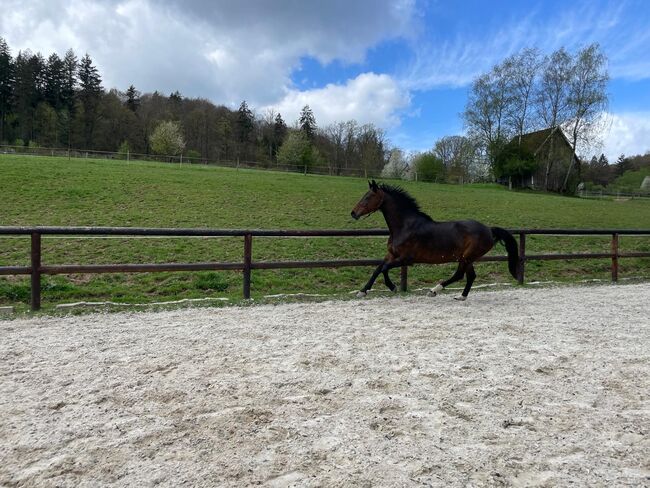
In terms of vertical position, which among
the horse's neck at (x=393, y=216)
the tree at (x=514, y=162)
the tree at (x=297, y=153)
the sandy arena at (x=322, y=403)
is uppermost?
the tree at (x=297, y=153)

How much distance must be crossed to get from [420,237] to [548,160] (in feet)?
124

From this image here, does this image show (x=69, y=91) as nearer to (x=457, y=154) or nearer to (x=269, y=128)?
(x=269, y=128)

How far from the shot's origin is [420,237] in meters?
6.07

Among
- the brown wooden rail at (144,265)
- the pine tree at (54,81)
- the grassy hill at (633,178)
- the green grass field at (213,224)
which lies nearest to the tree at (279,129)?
the pine tree at (54,81)

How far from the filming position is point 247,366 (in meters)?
3.29

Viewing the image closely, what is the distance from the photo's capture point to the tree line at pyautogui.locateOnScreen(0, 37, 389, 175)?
166 ft

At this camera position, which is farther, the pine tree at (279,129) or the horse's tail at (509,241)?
the pine tree at (279,129)

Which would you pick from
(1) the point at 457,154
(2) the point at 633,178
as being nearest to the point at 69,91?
(1) the point at 457,154

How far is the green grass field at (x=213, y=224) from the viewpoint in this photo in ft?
24.4

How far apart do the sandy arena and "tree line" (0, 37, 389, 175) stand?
42.1 m

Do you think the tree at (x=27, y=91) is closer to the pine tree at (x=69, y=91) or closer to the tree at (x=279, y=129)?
the pine tree at (x=69, y=91)

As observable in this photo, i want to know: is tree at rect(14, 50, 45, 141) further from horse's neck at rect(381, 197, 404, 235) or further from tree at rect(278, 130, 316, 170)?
horse's neck at rect(381, 197, 404, 235)

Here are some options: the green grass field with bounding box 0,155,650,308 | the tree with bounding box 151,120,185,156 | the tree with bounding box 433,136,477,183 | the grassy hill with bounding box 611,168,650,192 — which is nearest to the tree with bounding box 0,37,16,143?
the tree with bounding box 151,120,185,156

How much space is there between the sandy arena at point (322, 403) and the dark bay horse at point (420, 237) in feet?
5.10
